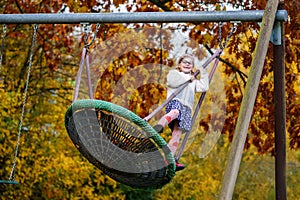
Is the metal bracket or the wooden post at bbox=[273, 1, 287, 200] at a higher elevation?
the metal bracket

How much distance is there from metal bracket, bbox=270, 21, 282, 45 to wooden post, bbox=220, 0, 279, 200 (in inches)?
9.9

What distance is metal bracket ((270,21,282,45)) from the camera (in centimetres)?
491

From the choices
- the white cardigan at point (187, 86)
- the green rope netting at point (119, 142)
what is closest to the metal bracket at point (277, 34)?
the white cardigan at point (187, 86)

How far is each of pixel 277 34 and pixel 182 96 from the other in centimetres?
85

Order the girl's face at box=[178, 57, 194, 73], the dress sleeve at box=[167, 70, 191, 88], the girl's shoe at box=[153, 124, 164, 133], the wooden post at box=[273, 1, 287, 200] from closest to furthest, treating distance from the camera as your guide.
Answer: the girl's shoe at box=[153, 124, 164, 133] < the dress sleeve at box=[167, 70, 191, 88] < the girl's face at box=[178, 57, 194, 73] < the wooden post at box=[273, 1, 287, 200]

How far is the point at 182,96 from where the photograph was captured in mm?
4957

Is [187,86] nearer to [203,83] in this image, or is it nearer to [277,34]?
[203,83]

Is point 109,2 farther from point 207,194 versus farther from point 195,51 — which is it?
point 207,194

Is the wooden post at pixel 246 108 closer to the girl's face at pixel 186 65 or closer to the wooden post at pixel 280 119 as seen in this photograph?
the wooden post at pixel 280 119

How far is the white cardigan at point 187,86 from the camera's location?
488 centimetres

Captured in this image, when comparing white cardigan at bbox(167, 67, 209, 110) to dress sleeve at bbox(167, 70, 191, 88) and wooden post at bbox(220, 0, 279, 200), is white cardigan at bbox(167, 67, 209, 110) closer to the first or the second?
dress sleeve at bbox(167, 70, 191, 88)

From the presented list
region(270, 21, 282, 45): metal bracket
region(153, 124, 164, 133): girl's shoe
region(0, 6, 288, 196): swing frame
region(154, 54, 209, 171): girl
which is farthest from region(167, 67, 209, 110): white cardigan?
region(270, 21, 282, 45): metal bracket

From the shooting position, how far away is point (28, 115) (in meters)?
10.2

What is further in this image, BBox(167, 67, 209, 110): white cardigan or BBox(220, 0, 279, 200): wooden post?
BBox(167, 67, 209, 110): white cardigan
